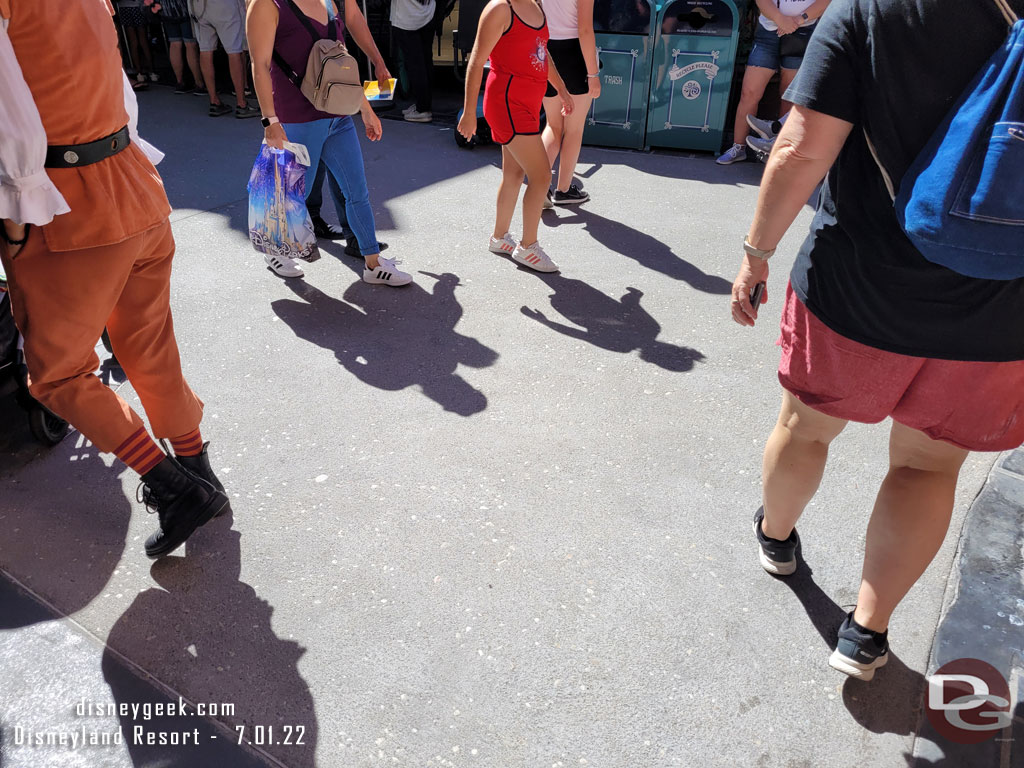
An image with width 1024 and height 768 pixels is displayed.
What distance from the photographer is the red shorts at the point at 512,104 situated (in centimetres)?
448

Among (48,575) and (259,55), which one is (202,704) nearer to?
(48,575)

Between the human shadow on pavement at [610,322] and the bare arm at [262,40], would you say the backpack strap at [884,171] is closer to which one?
the human shadow on pavement at [610,322]

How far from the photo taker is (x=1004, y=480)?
315cm

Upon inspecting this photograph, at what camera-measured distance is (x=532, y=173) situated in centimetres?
473

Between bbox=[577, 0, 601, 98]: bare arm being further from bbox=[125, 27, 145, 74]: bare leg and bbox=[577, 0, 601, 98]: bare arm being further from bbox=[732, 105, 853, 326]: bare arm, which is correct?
bbox=[125, 27, 145, 74]: bare leg

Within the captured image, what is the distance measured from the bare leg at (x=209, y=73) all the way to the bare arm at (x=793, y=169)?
8694 mm

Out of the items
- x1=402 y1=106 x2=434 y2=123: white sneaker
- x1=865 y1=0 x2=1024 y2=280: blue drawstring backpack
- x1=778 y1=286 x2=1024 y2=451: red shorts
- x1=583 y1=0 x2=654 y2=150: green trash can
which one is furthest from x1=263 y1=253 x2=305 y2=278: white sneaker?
x1=402 y1=106 x2=434 y2=123: white sneaker

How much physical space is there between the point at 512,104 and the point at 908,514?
3246 millimetres

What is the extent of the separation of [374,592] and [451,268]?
2.89 meters

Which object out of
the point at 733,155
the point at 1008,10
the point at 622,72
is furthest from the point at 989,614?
the point at 622,72

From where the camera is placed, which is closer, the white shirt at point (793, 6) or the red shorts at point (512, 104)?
the red shorts at point (512, 104)

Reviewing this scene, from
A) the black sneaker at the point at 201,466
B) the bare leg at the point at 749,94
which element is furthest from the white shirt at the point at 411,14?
the black sneaker at the point at 201,466

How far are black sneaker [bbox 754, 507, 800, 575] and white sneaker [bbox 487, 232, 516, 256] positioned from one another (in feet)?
10.0

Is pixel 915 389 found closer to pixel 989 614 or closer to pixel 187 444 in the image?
pixel 989 614
